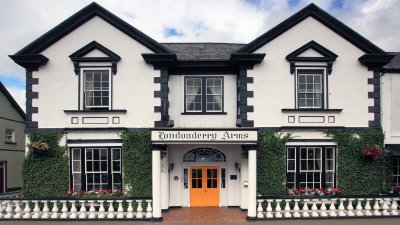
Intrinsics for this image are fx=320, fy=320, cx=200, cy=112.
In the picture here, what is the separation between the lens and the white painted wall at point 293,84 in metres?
13.6

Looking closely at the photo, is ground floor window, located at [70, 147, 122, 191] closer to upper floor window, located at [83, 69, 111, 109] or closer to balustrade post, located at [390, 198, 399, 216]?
upper floor window, located at [83, 69, 111, 109]

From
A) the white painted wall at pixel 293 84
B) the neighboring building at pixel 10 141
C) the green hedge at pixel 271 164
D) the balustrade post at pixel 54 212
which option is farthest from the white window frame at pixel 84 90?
the neighboring building at pixel 10 141

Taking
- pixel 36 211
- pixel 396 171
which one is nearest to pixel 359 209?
pixel 396 171

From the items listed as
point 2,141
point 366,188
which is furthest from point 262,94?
point 2,141

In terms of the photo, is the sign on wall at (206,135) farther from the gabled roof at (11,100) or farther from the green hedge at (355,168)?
the gabled roof at (11,100)

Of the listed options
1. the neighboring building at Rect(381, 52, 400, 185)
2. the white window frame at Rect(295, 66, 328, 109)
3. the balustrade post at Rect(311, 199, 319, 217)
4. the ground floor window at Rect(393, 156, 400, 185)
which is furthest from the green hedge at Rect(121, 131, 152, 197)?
the ground floor window at Rect(393, 156, 400, 185)

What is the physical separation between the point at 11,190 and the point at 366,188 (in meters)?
21.9

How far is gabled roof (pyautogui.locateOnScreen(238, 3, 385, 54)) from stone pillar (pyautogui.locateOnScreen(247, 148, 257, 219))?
15.1 feet

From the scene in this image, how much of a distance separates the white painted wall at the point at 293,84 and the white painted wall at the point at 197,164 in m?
2.04

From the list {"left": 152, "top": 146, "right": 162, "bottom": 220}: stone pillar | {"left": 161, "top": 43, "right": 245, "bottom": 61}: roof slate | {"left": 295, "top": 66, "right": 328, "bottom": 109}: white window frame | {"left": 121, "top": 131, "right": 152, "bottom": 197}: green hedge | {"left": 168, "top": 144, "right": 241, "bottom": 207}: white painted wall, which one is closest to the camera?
{"left": 152, "top": 146, "right": 162, "bottom": 220}: stone pillar

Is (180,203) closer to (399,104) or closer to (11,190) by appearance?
(399,104)

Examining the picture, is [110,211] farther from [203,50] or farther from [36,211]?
[203,50]

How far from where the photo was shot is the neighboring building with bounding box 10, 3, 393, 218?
1345 centimetres

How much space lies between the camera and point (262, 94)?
44.7ft
